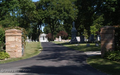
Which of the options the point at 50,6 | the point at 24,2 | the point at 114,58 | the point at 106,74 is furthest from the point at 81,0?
the point at 50,6

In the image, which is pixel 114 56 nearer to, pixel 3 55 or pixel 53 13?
pixel 3 55

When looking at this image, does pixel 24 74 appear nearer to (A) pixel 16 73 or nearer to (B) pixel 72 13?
(A) pixel 16 73

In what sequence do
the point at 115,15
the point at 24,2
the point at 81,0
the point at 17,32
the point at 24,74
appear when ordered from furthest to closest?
the point at 24,2, the point at 81,0, the point at 115,15, the point at 17,32, the point at 24,74

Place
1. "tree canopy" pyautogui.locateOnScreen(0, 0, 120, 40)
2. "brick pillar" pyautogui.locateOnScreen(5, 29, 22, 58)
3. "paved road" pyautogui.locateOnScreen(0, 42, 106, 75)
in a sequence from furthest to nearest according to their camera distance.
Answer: "tree canopy" pyautogui.locateOnScreen(0, 0, 120, 40)
"brick pillar" pyautogui.locateOnScreen(5, 29, 22, 58)
"paved road" pyautogui.locateOnScreen(0, 42, 106, 75)

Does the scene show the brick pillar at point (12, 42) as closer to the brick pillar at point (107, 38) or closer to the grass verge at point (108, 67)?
the grass verge at point (108, 67)

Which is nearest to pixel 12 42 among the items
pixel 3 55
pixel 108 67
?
pixel 3 55

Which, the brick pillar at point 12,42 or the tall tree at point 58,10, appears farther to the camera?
the tall tree at point 58,10

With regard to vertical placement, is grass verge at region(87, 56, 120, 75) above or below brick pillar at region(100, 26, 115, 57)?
below

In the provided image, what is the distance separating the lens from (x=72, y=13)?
51.3 meters

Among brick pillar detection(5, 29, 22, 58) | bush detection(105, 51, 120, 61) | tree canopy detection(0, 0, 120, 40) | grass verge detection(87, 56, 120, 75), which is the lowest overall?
grass verge detection(87, 56, 120, 75)

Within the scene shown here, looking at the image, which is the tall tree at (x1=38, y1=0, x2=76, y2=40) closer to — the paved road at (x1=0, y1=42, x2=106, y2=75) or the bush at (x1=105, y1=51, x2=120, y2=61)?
the bush at (x1=105, y1=51, x2=120, y2=61)

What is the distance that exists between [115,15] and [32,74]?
13593 millimetres

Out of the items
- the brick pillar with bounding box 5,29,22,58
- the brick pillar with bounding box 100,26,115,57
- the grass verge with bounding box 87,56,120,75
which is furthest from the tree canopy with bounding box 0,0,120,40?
the grass verge with bounding box 87,56,120,75

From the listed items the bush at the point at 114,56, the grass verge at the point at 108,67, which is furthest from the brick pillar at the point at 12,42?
the bush at the point at 114,56
